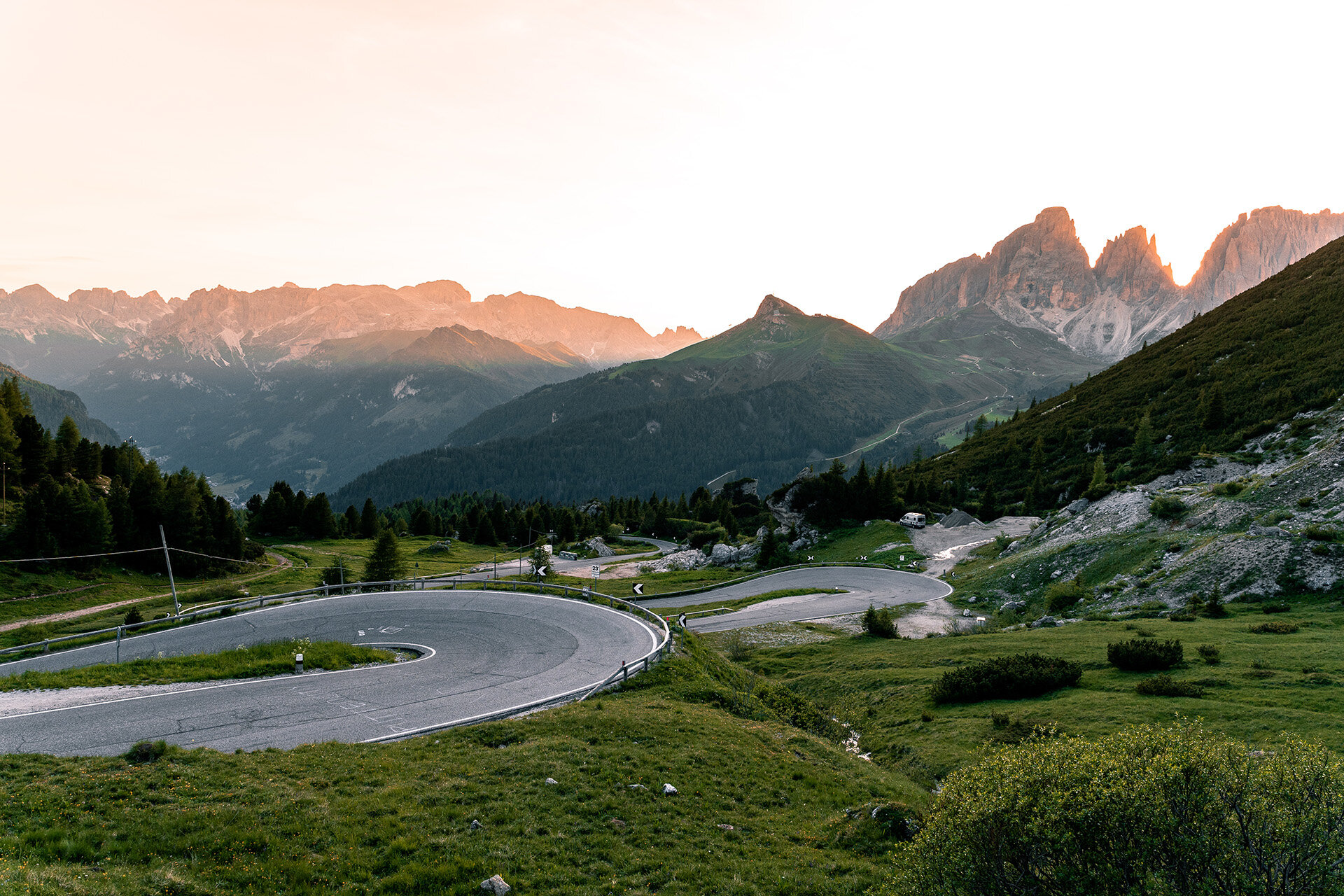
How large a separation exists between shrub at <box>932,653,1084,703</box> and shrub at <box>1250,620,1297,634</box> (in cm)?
842

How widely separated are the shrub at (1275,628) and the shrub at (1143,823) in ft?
75.7

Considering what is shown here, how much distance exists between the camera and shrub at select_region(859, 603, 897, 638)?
39.0 meters

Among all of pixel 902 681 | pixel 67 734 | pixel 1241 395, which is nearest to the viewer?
pixel 67 734

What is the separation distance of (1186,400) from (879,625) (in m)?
64.2

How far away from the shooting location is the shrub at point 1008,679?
2359 centimetres

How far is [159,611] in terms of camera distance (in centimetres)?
4172

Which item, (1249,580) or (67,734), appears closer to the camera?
(67,734)

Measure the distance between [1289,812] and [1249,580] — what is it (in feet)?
107

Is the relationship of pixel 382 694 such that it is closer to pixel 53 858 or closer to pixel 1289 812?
pixel 53 858

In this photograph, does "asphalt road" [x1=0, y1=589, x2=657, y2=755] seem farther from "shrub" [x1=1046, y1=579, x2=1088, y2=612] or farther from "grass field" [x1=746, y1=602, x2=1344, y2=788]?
"shrub" [x1=1046, y1=579, x2=1088, y2=612]

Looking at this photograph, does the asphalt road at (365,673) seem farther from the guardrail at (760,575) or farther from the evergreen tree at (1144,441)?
the evergreen tree at (1144,441)

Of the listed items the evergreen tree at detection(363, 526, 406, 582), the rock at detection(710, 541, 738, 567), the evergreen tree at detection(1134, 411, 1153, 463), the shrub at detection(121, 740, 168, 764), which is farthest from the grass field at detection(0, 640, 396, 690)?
the evergreen tree at detection(1134, 411, 1153, 463)

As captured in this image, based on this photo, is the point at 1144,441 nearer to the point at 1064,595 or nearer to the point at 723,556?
the point at 1064,595

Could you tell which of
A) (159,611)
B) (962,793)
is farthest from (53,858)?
(159,611)
